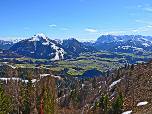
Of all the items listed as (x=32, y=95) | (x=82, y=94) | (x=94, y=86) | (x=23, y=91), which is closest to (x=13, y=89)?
(x=23, y=91)

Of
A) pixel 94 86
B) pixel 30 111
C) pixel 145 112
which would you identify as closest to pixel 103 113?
pixel 145 112

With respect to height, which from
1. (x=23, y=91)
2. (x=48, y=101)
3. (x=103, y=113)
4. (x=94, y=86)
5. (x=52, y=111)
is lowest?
(x=94, y=86)

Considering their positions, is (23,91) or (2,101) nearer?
(2,101)

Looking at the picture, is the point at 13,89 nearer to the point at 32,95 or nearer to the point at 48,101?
the point at 32,95

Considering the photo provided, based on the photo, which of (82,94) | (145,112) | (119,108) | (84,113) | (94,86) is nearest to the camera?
(145,112)

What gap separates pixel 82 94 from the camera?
108 m

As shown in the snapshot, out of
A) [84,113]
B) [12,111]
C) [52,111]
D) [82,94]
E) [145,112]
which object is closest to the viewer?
[145,112]

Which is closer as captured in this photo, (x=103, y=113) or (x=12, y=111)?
(x=12, y=111)

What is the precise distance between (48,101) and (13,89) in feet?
51.7

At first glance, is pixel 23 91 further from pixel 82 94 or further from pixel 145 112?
pixel 82 94

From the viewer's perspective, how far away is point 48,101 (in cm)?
5466

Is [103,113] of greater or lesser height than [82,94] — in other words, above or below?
above

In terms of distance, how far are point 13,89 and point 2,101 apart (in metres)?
6.52

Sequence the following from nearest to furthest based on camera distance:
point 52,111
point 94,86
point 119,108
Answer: point 119,108 < point 52,111 < point 94,86
